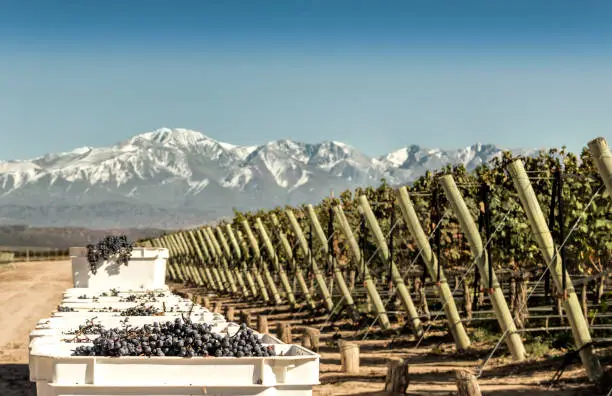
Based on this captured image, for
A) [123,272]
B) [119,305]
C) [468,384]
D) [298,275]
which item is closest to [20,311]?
[298,275]

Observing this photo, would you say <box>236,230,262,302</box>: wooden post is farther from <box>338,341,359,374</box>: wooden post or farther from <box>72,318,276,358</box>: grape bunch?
<box>72,318,276,358</box>: grape bunch

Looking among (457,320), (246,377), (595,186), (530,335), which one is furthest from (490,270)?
(246,377)

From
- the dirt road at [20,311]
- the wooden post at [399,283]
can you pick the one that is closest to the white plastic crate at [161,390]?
the dirt road at [20,311]

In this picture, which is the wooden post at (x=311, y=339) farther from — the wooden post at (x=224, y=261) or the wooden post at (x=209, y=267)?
the wooden post at (x=209, y=267)

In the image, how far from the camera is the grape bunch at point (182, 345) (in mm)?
8492

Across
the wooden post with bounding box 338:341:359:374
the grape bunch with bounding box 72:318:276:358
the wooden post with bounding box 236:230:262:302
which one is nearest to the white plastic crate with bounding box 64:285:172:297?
the wooden post with bounding box 338:341:359:374

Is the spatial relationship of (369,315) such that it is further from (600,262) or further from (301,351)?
(301,351)

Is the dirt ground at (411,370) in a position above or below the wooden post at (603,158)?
below

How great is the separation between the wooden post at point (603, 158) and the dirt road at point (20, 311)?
360 inches

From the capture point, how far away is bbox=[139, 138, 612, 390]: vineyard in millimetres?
14000

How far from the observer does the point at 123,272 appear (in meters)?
18.8

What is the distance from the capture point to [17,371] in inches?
709

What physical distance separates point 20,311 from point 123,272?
19.3 metres

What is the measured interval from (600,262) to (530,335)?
354 centimetres
